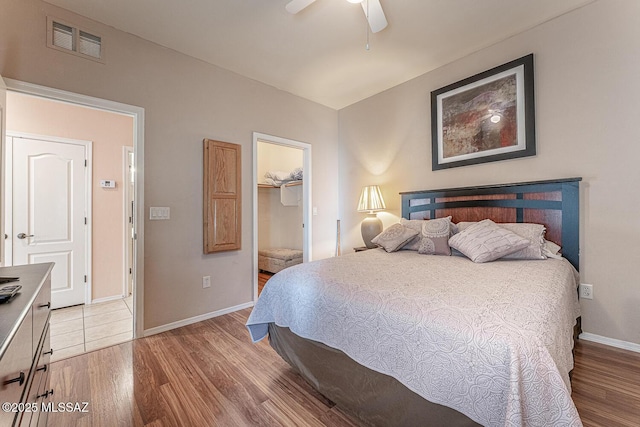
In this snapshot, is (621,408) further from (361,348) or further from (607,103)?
(607,103)

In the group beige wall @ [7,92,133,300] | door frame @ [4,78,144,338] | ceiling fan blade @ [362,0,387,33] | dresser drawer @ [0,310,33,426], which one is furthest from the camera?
beige wall @ [7,92,133,300]

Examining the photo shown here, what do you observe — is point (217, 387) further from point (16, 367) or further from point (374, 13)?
point (374, 13)

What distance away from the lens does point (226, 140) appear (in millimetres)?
3098

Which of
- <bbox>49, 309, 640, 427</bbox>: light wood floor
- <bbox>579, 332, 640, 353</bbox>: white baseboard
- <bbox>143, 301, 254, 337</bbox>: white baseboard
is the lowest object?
<bbox>49, 309, 640, 427</bbox>: light wood floor

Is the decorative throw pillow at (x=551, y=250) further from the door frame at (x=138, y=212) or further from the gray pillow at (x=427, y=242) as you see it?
the door frame at (x=138, y=212)

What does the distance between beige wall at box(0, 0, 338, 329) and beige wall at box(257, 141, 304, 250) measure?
186cm

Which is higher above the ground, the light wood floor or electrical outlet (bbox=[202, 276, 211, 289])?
electrical outlet (bbox=[202, 276, 211, 289])

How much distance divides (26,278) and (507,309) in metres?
2.21

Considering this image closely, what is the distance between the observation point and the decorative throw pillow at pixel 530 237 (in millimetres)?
2166

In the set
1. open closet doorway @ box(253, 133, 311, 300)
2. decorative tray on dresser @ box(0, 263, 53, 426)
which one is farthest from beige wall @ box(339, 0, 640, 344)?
decorative tray on dresser @ box(0, 263, 53, 426)

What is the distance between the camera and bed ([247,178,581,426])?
907 mm

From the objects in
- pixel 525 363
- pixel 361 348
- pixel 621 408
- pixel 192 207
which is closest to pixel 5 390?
pixel 361 348

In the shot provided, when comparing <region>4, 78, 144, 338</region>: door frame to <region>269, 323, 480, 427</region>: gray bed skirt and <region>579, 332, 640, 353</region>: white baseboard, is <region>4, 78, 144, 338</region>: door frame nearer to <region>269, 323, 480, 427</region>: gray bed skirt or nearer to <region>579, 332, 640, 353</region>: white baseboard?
<region>269, 323, 480, 427</region>: gray bed skirt

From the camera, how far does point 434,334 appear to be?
109cm
